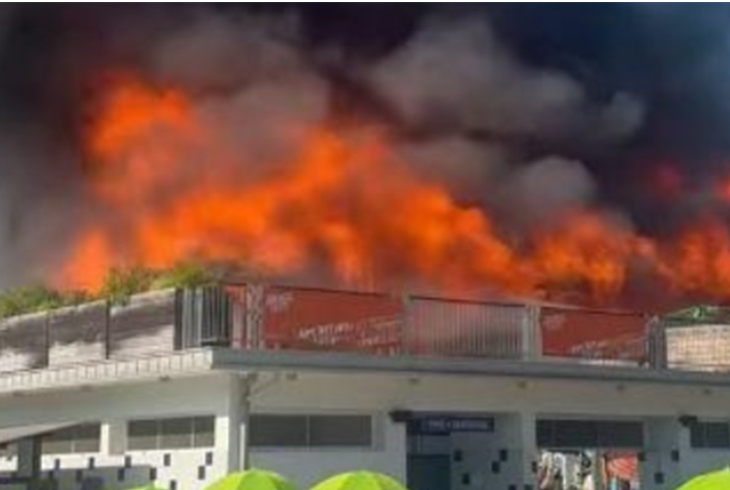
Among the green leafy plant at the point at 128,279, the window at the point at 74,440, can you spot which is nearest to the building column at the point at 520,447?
the window at the point at 74,440

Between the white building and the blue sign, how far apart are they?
4 centimetres

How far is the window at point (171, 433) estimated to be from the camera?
21.2 metres

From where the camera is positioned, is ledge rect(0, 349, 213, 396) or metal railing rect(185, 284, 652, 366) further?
metal railing rect(185, 284, 652, 366)

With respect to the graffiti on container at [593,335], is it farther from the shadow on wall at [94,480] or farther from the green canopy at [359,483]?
the green canopy at [359,483]

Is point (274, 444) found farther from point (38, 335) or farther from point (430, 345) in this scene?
point (38, 335)

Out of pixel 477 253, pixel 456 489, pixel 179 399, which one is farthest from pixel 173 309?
pixel 477 253

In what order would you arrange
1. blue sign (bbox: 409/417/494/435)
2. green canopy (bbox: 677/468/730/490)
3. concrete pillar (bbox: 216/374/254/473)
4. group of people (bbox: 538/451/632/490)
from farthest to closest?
group of people (bbox: 538/451/632/490) → blue sign (bbox: 409/417/494/435) → concrete pillar (bbox: 216/374/254/473) → green canopy (bbox: 677/468/730/490)

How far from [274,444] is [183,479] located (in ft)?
6.26

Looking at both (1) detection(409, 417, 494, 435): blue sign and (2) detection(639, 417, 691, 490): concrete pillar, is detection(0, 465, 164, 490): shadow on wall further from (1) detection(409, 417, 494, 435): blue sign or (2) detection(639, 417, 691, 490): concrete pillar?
(2) detection(639, 417, 691, 490): concrete pillar

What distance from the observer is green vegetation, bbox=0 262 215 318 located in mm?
46406

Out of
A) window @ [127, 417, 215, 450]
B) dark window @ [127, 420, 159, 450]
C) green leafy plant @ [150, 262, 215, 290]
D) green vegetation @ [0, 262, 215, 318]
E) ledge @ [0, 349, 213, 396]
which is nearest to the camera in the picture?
ledge @ [0, 349, 213, 396]

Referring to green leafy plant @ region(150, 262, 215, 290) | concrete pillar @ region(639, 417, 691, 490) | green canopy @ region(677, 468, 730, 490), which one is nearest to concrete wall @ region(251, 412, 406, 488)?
concrete pillar @ region(639, 417, 691, 490)

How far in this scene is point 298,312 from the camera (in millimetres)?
20422

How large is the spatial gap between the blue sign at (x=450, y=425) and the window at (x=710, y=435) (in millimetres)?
5386
